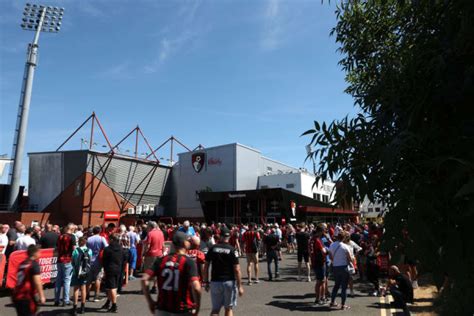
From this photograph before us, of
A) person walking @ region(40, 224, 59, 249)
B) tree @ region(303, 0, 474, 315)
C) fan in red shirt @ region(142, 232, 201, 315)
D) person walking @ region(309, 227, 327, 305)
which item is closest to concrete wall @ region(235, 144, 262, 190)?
person walking @ region(40, 224, 59, 249)

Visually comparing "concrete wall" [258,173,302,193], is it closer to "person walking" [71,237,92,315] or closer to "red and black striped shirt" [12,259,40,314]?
"person walking" [71,237,92,315]

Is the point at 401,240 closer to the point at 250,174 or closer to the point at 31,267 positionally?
the point at 31,267

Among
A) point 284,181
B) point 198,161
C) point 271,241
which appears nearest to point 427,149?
point 271,241

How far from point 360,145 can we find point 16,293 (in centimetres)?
600

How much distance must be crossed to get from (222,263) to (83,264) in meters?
4.32

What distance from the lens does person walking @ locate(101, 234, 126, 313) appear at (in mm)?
8906

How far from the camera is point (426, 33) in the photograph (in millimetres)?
3797

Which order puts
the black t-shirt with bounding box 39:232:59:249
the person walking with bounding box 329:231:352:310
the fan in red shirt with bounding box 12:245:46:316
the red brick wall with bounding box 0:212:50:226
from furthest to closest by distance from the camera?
the red brick wall with bounding box 0:212:50:226
the black t-shirt with bounding box 39:232:59:249
the person walking with bounding box 329:231:352:310
the fan in red shirt with bounding box 12:245:46:316

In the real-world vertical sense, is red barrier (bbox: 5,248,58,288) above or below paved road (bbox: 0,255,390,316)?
above

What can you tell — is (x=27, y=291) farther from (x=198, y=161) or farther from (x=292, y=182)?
(x=198, y=161)

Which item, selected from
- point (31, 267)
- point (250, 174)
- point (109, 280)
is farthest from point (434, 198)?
point (250, 174)

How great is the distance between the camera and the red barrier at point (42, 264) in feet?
35.4

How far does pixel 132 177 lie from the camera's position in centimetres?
4747

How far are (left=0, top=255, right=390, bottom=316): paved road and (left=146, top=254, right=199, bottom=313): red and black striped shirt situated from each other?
416 cm
